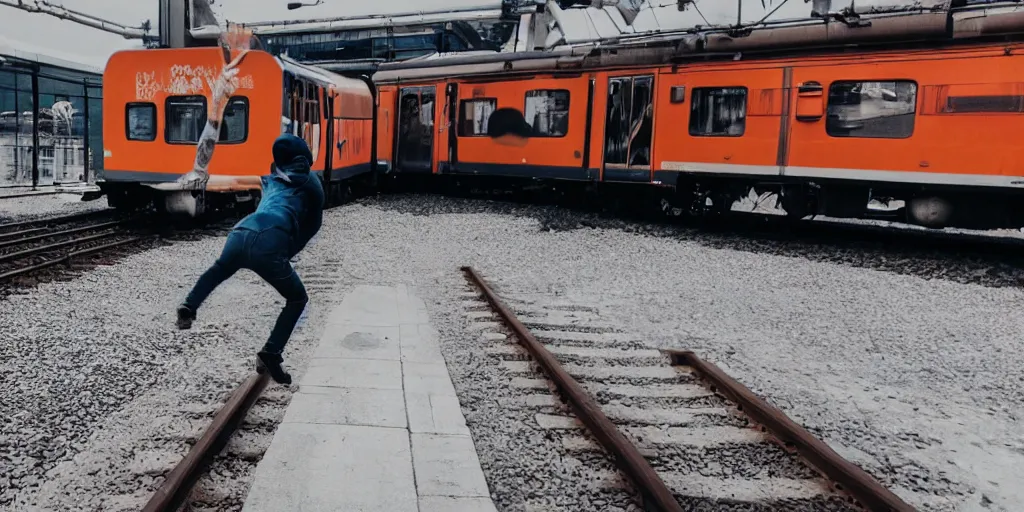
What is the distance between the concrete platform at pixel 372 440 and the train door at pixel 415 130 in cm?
1261

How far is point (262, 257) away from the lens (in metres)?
3.97

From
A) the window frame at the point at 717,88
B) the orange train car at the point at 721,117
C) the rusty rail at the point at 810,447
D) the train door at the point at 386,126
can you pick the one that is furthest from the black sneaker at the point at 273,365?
the train door at the point at 386,126

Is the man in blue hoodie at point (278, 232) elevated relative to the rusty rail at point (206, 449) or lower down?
elevated

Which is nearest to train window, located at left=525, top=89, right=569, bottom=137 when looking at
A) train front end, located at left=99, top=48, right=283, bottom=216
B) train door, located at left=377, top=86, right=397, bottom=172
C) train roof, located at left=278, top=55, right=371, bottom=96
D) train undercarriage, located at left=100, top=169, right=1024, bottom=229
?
train undercarriage, located at left=100, top=169, right=1024, bottom=229

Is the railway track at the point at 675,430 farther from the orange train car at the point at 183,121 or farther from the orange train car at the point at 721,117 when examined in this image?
the orange train car at the point at 183,121

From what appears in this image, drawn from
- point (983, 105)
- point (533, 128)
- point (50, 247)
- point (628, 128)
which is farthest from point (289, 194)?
point (533, 128)

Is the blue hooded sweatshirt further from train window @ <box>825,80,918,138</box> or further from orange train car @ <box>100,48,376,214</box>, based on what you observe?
train window @ <box>825,80,918,138</box>

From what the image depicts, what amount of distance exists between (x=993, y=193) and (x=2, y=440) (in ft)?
36.6

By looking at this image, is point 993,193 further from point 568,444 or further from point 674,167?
point 568,444

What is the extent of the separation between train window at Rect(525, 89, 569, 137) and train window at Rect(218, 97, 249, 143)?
19.1 ft

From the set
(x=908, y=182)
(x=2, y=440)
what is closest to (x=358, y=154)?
(x=908, y=182)

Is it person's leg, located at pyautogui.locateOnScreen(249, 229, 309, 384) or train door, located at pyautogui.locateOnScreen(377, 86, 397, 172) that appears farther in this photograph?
train door, located at pyautogui.locateOnScreen(377, 86, 397, 172)

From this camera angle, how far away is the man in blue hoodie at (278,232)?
13.0 ft

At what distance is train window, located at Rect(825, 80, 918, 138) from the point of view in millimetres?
10812
